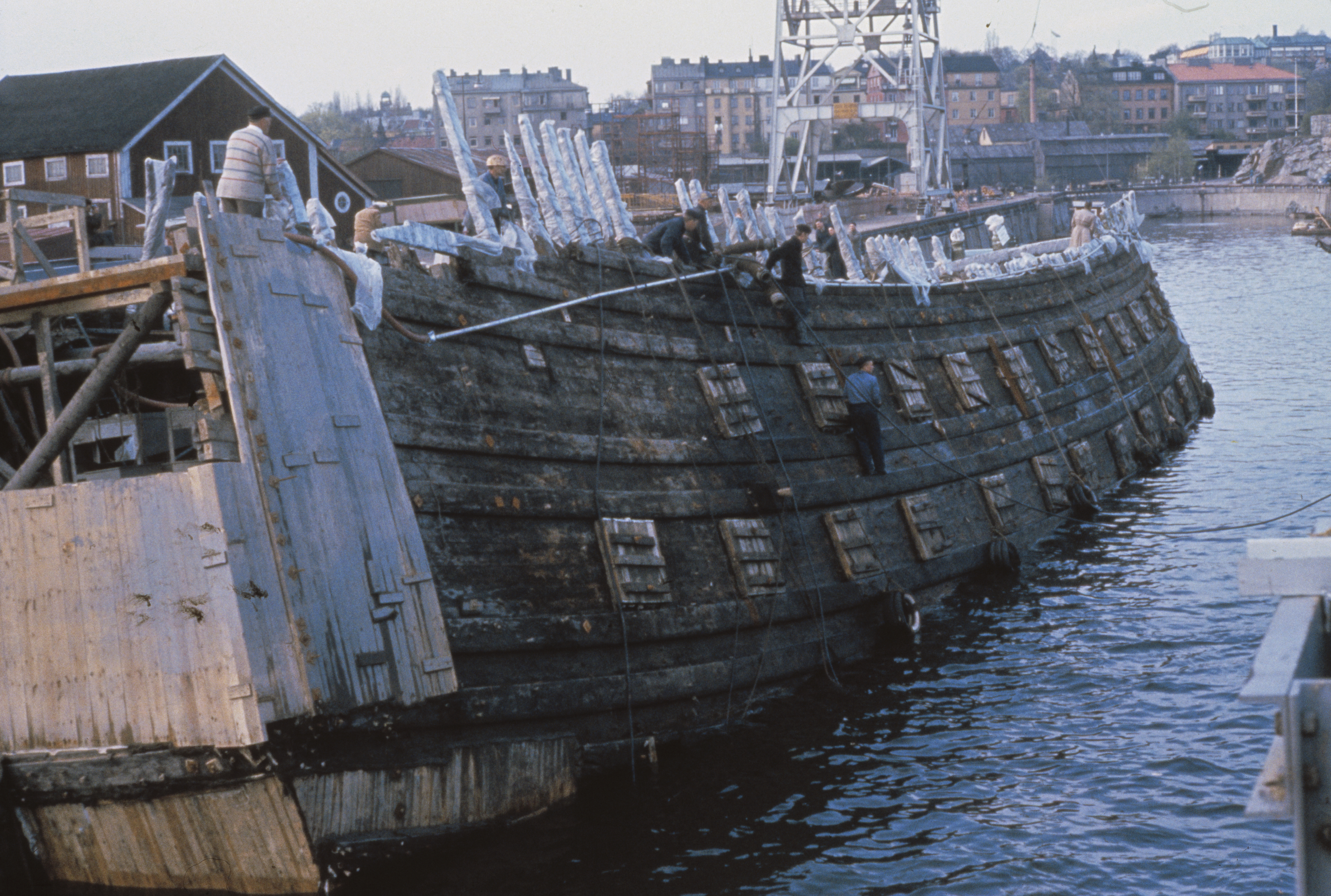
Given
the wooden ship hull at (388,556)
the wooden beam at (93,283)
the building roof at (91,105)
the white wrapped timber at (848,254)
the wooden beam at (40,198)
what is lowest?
the wooden ship hull at (388,556)

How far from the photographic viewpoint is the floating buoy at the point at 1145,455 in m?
27.6

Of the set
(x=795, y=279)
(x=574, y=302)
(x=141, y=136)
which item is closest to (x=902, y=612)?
(x=795, y=279)

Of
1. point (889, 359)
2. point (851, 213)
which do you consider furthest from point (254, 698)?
point (851, 213)

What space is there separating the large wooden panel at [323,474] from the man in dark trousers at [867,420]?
7.96 m

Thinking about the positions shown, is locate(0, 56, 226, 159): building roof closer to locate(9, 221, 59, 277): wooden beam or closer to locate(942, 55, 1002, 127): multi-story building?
locate(9, 221, 59, 277): wooden beam

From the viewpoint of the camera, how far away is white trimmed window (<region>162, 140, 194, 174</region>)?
41.6 metres

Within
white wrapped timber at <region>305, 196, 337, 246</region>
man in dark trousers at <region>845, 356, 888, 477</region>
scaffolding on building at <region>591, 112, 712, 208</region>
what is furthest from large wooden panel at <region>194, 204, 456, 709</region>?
scaffolding on building at <region>591, 112, 712, 208</region>

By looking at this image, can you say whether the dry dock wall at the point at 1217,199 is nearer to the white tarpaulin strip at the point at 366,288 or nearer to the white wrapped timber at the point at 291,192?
the white wrapped timber at the point at 291,192

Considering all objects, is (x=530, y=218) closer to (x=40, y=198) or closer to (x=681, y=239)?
(x=681, y=239)

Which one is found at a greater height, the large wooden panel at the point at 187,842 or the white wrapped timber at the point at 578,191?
the white wrapped timber at the point at 578,191

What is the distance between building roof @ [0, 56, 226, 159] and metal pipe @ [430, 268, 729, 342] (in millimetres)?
31974

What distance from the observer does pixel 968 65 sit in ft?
550

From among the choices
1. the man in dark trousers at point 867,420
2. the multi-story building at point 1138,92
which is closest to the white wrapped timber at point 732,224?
the man in dark trousers at point 867,420

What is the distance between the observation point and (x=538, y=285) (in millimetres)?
13062
